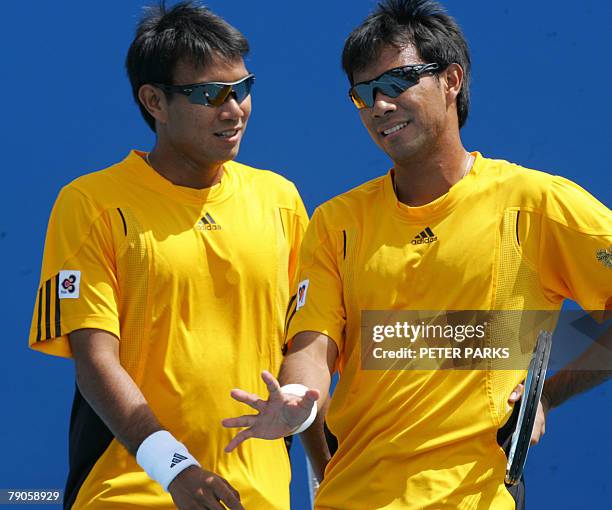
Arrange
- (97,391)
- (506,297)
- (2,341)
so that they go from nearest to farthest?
(506,297), (97,391), (2,341)

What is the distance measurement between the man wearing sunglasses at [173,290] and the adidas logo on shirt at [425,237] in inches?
26.4

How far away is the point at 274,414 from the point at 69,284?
871 mm

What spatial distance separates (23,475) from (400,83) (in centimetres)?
213

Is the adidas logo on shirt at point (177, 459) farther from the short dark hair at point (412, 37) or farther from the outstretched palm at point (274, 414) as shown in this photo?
the short dark hair at point (412, 37)

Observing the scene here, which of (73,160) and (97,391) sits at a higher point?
(73,160)

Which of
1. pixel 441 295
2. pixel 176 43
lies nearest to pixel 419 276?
pixel 441 295

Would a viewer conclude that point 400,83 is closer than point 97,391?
Yes

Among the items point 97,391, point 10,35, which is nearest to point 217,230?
point 97,391

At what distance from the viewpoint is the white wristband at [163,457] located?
3080 millimetres

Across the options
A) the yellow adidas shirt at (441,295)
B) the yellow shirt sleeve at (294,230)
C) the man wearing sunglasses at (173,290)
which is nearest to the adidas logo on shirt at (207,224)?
the man wearing sunglasses at (173,290)

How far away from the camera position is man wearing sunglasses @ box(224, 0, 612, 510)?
281 centimetres

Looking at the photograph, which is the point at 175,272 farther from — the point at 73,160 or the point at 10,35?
the point at 10,35

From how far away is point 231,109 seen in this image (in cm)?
349

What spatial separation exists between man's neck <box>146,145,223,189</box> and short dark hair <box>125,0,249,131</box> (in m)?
0.18
